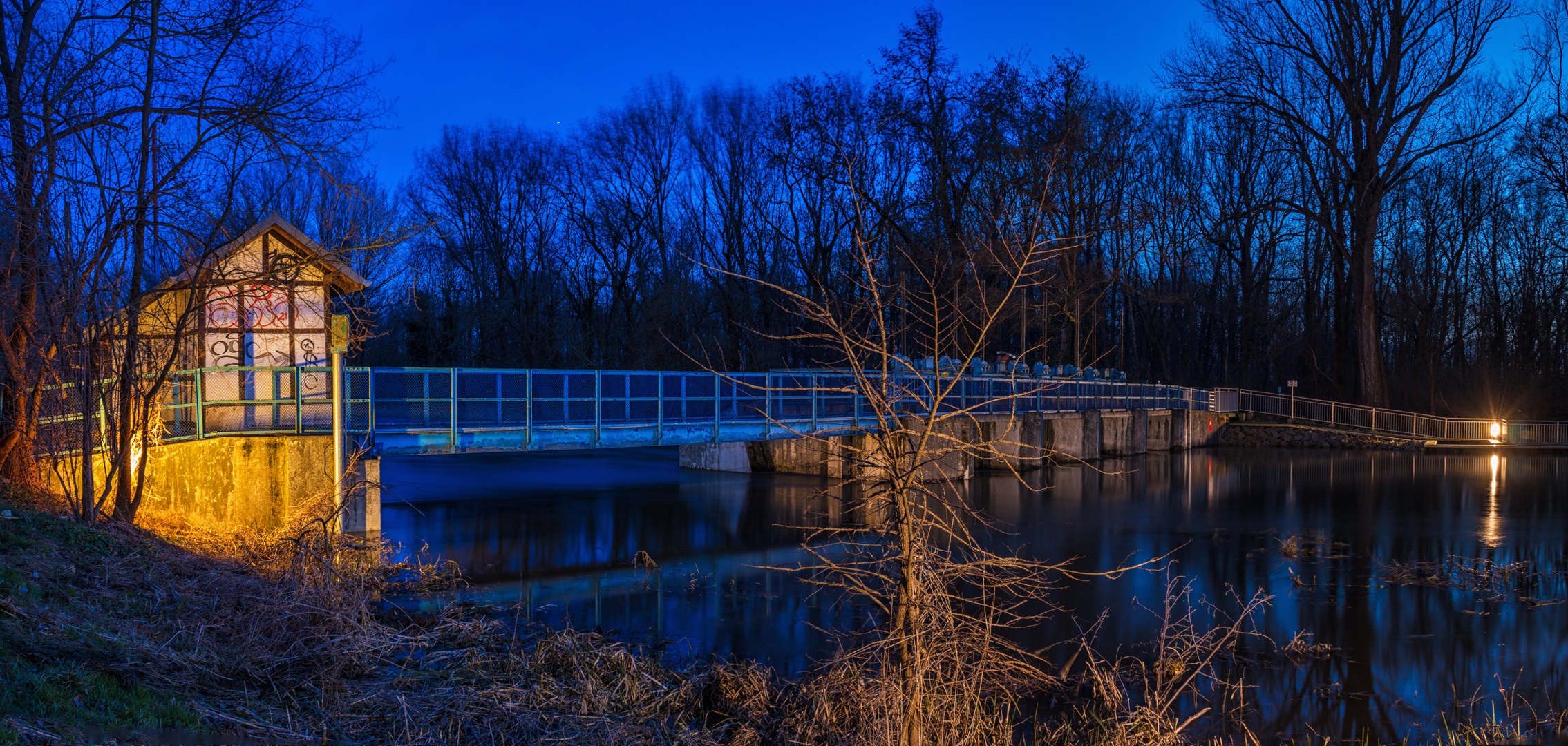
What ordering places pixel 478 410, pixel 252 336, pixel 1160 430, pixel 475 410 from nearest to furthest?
1. pixel 478 410
2. pixel 475 410
3. pixel 252 336
4. pixel 1160 430

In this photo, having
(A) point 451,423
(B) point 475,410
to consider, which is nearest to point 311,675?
(A) point 451,423

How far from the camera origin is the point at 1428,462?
112 ft

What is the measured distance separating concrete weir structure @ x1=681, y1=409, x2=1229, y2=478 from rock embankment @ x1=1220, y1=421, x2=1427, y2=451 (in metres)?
4.60

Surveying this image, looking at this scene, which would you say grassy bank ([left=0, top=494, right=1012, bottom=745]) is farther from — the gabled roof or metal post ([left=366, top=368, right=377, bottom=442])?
metal post ([left=366, top=368, right=377, bottom=442])

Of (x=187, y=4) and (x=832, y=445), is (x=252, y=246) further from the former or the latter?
(x=832, y=445)

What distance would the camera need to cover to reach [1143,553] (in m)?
17.2

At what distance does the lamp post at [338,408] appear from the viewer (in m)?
13.4

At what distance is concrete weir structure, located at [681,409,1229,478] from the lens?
26.9 m

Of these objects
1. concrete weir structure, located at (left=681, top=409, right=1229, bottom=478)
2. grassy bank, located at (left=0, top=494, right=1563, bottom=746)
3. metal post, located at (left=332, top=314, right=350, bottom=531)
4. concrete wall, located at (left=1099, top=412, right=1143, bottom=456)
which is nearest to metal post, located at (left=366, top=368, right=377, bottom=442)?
metal post, located at (left=332, top=314, right=350, bottom=531)

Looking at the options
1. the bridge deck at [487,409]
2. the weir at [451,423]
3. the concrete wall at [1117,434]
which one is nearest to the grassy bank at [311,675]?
the weir at [451,423]

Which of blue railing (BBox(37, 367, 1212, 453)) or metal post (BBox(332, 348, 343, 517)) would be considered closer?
metal post (BBox(332, 348, 343, 517))

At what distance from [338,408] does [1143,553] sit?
13.0 metres

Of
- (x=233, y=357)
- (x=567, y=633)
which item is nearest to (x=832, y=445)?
(x=567, y=633)

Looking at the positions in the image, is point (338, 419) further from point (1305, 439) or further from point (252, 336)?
point (1305, 439)
